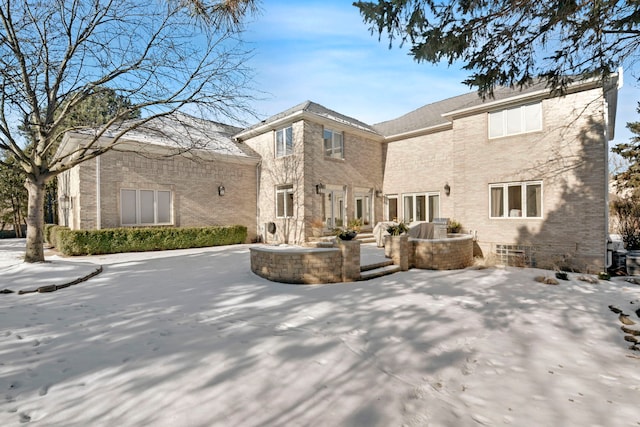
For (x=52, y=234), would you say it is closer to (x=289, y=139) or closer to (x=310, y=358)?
(x=289, y=139)

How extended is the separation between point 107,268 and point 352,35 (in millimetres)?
9250

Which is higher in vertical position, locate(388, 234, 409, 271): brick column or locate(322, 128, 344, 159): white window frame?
locate(322, 128, 344, 159): white window frame

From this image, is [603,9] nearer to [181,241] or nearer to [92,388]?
[92,388]

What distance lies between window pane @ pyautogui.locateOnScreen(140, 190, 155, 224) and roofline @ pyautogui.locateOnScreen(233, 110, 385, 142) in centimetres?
603

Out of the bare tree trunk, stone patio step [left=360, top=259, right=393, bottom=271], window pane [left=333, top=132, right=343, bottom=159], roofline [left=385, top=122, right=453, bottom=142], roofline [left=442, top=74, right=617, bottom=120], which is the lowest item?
stone patio step [left=360, top=259, right=393, bottom=271]

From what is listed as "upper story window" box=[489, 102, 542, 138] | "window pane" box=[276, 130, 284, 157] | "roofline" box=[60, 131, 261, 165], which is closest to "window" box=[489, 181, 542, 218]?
"upper story window" box=[489, 102, 542, 138]

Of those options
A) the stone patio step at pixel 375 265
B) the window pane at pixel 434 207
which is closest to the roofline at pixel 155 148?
the stone patio step at pixel 375 265

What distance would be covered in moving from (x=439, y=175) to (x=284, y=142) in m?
7.75

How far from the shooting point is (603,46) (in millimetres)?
5586

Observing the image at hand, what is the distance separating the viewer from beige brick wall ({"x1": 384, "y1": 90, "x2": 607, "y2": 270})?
32.4 feet

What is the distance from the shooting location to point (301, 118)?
44.3 ft

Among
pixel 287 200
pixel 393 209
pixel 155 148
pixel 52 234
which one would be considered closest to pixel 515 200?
pixel 393 209

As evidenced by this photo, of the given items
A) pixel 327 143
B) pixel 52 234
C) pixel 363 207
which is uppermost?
pixel 327 143

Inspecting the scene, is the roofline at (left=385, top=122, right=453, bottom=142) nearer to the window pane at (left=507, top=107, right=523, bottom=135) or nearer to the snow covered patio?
the window pane at (left=507, top=107, right=523, bottom=135)
